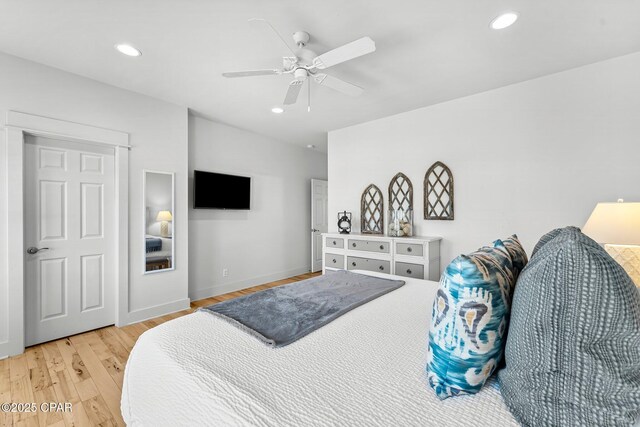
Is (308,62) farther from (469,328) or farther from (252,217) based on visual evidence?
(252,217)

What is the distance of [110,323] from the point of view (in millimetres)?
2959

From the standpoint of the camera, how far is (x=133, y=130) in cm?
303

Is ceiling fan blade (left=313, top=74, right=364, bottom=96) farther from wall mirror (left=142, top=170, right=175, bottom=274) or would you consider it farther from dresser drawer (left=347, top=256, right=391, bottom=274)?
wall mirror (left=142, top=170, right=175, bottom=274)

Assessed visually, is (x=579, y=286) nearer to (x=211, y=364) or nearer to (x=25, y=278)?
(x=211, y=364)

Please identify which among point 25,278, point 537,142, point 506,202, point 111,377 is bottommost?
point 111,377

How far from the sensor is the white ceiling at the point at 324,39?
1.78 meters

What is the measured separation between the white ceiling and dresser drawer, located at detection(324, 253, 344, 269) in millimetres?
2096

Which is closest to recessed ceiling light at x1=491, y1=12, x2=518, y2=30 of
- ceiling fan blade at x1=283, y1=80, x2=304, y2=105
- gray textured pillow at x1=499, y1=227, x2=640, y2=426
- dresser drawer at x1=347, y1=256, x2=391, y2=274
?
ceiling fan blade at x1=283, y1=80, x2=304, y2=105

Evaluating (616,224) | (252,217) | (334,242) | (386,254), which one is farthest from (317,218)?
(616,224)

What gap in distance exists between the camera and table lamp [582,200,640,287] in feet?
5.96

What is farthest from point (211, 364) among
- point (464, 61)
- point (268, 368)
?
point (464, 61)

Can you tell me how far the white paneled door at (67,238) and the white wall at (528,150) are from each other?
11.2 ft

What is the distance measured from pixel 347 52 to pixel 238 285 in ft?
12.1

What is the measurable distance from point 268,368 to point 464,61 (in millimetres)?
2780
